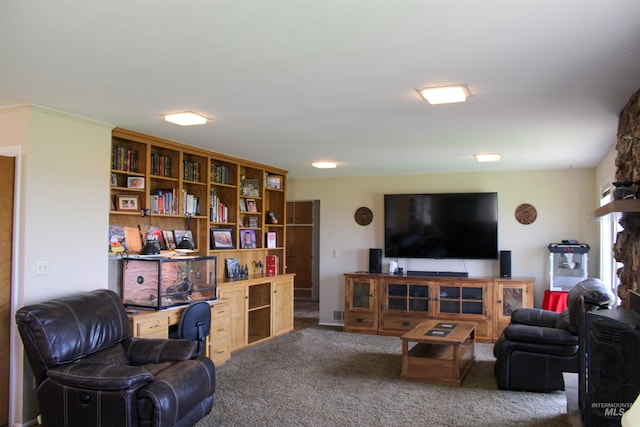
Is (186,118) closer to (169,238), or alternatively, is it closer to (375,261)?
(169,238)

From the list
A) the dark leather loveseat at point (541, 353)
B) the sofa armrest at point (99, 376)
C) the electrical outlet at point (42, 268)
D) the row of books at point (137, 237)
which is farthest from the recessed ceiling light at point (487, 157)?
the electrical outlet at point (42, 268)

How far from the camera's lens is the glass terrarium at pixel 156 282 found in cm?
470

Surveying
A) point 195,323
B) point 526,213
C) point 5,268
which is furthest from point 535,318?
point 5,268

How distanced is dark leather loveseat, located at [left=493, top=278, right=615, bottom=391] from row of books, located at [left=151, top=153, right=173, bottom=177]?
12.1 feet

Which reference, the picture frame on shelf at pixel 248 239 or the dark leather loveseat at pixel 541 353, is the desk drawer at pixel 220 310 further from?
the dark leather loveseat at pixel 541 353

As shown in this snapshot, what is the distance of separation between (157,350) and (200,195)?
7.65 feet

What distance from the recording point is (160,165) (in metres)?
5.28

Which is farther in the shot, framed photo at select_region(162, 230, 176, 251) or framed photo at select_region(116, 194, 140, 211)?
framed photo at select_region(162, 230, 176, 251)

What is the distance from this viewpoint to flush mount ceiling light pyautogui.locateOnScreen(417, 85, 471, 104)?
3279 mm

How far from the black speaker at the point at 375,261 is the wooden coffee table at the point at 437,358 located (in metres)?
2.36

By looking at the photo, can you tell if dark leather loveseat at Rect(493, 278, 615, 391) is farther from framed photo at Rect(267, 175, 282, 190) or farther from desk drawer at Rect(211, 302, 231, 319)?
framed photo at Rect(267, 175, 282, 190)

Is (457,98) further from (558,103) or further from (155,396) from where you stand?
(155,396)

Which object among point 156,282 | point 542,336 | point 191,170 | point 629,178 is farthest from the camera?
point 191,170

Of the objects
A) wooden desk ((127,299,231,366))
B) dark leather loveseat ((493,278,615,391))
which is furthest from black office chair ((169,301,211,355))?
dark leather loveseat ((493,278,615,391))
